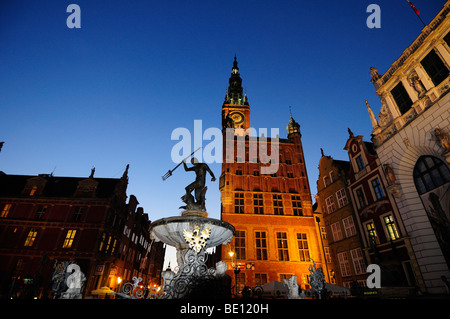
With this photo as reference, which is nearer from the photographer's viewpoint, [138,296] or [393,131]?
[138,296]

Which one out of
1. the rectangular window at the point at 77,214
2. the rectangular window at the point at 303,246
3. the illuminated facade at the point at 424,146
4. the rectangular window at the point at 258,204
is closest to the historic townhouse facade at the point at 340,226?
the rectangular window at the point at 303,246

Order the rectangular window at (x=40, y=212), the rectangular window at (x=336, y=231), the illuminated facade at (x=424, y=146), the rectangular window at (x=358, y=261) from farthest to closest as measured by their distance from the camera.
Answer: the rectangular window at (x=40, y=212)
the rectangular window at (x=336, y=231)
the rectangular window at (x=358, y=261)
the illuminated facade at (x=424, y=146)

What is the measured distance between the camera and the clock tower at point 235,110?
3562 cm

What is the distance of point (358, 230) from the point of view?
18.1m

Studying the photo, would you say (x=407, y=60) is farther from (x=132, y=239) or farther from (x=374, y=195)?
(x=132, y=239)

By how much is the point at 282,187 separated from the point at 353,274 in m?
12.6

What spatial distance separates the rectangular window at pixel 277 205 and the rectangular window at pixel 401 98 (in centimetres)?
1593

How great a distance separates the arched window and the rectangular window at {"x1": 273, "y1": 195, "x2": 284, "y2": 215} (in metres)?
14.9

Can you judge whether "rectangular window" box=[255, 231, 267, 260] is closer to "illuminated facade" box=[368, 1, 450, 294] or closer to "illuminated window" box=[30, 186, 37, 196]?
"illuminated facade" box=[368, 1, 450, 294]

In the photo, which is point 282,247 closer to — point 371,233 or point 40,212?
point 371,233

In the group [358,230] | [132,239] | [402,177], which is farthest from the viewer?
[132,239]

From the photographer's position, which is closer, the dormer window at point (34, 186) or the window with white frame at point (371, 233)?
the window with white frame at point (371, 233)

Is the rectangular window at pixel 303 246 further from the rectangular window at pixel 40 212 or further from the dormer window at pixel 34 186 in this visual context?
the dormer window at pixel 34 186
